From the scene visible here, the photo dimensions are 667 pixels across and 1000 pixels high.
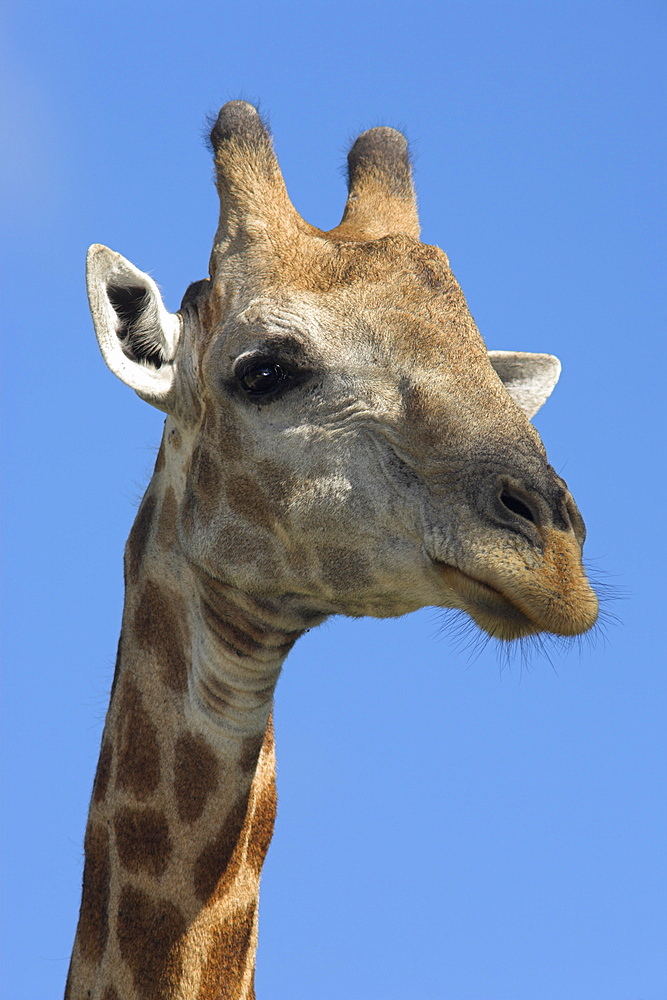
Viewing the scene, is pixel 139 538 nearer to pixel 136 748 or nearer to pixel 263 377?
pixel 136 748

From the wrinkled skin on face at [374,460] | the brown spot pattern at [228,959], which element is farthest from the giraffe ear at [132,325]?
the brown spot pattern at [228,959]

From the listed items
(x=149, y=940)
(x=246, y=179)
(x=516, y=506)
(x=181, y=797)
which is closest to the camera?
(x=516, y=506)

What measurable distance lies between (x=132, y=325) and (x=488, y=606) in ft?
9.07

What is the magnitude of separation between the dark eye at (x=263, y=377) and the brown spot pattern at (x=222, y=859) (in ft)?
7.59

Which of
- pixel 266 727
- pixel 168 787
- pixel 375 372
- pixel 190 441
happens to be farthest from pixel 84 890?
pixel 375 372

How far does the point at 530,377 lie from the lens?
850 centimetres

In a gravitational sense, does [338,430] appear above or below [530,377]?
below

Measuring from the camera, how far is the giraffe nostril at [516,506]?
18.7 feet

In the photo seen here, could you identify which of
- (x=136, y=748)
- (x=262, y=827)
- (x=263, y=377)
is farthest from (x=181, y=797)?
(x=263, y=377)

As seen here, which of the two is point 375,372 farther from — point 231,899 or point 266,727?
point 231,899

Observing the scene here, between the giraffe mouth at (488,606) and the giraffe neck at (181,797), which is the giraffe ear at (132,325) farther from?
the giraffe mouth at (488,606)

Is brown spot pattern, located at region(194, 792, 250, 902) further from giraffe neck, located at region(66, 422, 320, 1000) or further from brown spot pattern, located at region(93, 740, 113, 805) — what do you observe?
brown spot pattern, located at region(93, 740, 113, 805)

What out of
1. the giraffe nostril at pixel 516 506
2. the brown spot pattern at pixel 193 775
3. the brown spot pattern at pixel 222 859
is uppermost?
the giraffe nostril at pixel 516 506

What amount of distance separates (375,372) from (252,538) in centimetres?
115
